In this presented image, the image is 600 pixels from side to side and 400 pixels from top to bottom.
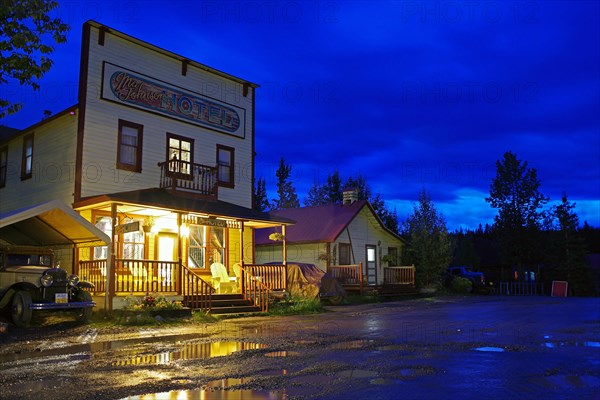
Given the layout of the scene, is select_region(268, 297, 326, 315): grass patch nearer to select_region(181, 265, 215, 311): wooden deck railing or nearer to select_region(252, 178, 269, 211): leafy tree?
select_region(181, 265, 215, 311): wooden deck railing

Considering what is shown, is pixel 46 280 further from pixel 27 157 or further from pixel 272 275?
pixel 27 157

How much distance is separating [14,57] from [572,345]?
14850 mm

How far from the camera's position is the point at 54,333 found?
12484 mm

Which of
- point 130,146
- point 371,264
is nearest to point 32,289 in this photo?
point 130,146

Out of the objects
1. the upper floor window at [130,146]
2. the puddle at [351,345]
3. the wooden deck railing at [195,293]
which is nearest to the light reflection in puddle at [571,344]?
the puddle at [351,345]

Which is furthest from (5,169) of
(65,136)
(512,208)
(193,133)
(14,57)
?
(512,208)

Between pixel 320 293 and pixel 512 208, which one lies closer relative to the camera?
pixel 320 293

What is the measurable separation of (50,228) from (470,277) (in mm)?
29547

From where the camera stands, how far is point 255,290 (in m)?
19.0

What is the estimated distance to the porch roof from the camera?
17.0 meters

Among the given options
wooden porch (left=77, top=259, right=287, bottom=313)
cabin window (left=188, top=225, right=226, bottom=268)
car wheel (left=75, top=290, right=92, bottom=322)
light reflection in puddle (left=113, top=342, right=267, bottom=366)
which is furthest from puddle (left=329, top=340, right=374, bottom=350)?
cabin window (left=188, top=225, right=226, bottom=268)

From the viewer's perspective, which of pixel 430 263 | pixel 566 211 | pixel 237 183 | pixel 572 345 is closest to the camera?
pixel 572 345

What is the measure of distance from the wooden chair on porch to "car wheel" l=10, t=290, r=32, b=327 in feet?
23.3

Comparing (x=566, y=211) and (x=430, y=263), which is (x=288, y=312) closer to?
(x=430, y=263)
